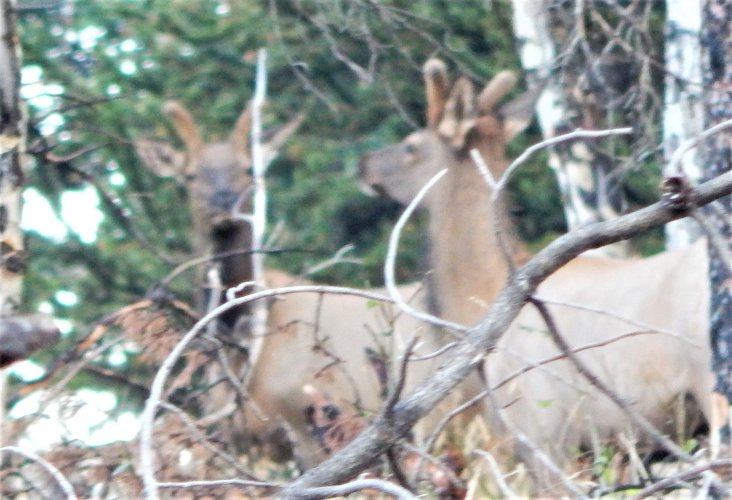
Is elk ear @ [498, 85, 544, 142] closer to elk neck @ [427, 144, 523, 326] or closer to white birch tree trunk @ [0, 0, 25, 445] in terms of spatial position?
elk neck @ [427, 144, 523, 326]

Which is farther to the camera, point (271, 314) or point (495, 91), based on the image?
point (271, 314)

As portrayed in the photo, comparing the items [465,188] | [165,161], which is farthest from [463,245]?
[165,161]

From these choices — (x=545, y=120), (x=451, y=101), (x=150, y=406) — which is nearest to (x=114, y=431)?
(x=150, y=406)

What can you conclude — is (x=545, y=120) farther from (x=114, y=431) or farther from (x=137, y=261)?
(x=114, y=431)

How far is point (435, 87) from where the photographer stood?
7.72 metres

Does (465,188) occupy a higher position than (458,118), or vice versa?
(458,118)

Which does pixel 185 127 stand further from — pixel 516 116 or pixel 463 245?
pixel 516 116

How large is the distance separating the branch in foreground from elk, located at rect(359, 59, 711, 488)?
1.56 metres

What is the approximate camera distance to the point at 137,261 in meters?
9.70

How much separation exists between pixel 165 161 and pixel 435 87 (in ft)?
7.69

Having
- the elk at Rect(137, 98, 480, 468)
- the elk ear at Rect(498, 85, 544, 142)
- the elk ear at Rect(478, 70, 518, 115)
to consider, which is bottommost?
the elk at Rect(137, 98, 480, 468)

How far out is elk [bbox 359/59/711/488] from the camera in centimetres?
581

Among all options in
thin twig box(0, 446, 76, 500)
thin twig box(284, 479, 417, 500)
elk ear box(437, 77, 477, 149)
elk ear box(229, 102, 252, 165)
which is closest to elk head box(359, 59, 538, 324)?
elk ear box(437, 77, 477, 149)

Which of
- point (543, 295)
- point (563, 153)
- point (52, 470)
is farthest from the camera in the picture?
point (563, 153)
